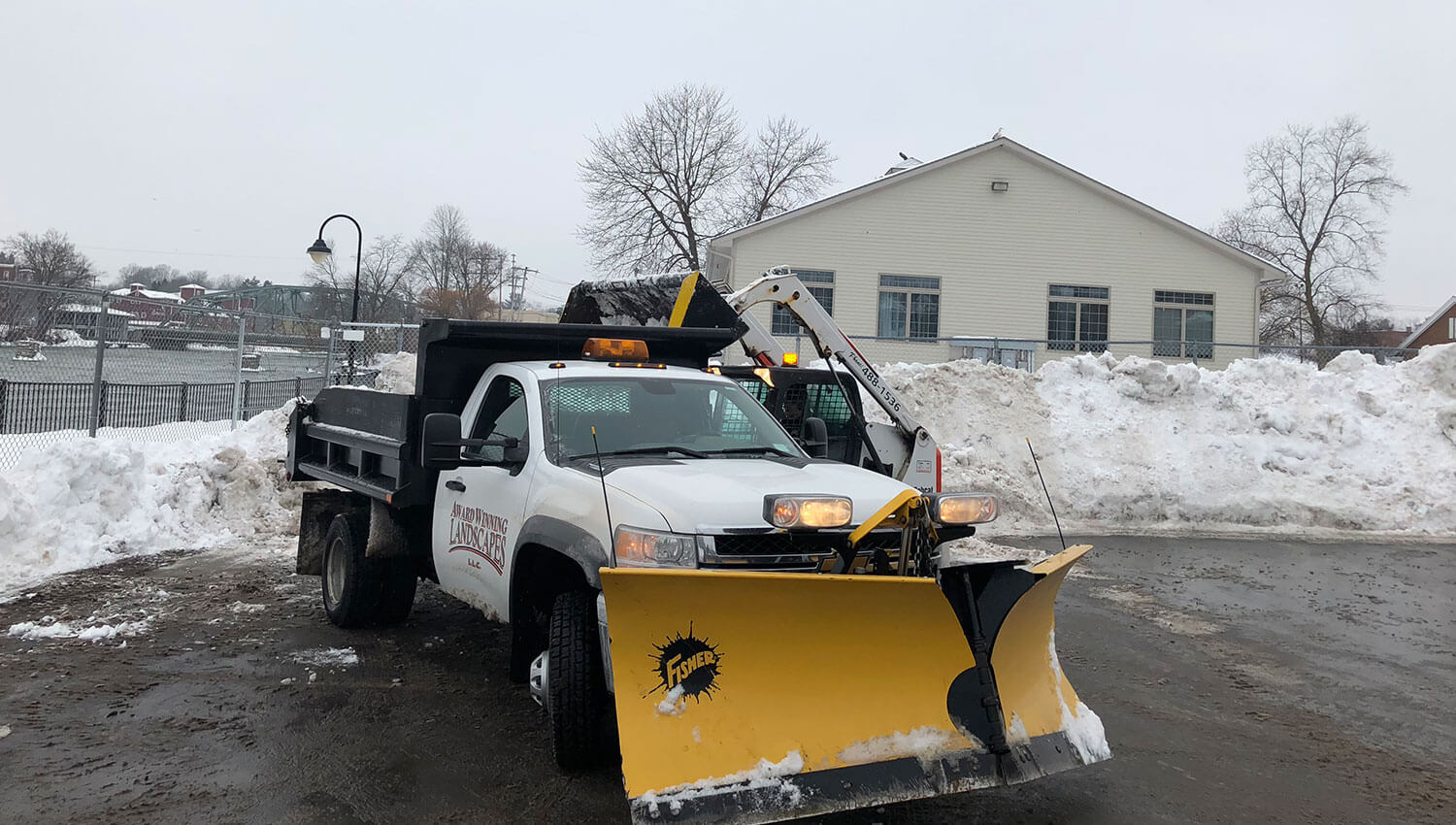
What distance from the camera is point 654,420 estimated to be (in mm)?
5324

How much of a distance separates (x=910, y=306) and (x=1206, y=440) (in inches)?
450

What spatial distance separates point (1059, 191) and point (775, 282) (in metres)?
18.0

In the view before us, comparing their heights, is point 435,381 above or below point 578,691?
above

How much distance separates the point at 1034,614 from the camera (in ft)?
13.7

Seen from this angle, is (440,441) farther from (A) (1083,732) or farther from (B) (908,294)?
(B) (908,294)

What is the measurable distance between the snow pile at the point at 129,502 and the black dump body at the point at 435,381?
309cm

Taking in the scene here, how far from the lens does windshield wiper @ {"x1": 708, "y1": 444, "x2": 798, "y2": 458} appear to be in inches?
201

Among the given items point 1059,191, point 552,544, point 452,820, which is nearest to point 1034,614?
point 552,544

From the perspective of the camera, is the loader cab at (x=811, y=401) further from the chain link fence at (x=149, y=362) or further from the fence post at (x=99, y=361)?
the fence post at (x=99, y=361)

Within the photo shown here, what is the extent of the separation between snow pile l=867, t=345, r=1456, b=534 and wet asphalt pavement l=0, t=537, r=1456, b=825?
15.8 ft

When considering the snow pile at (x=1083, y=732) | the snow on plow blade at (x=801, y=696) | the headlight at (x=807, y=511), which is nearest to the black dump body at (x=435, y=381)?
the snow on plow blade at (x=801, y=696)

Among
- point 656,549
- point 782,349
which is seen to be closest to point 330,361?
point 782,349

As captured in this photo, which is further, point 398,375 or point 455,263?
point 455,263

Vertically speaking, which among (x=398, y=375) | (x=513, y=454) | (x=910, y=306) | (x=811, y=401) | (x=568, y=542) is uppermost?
(x=910, y=306)
